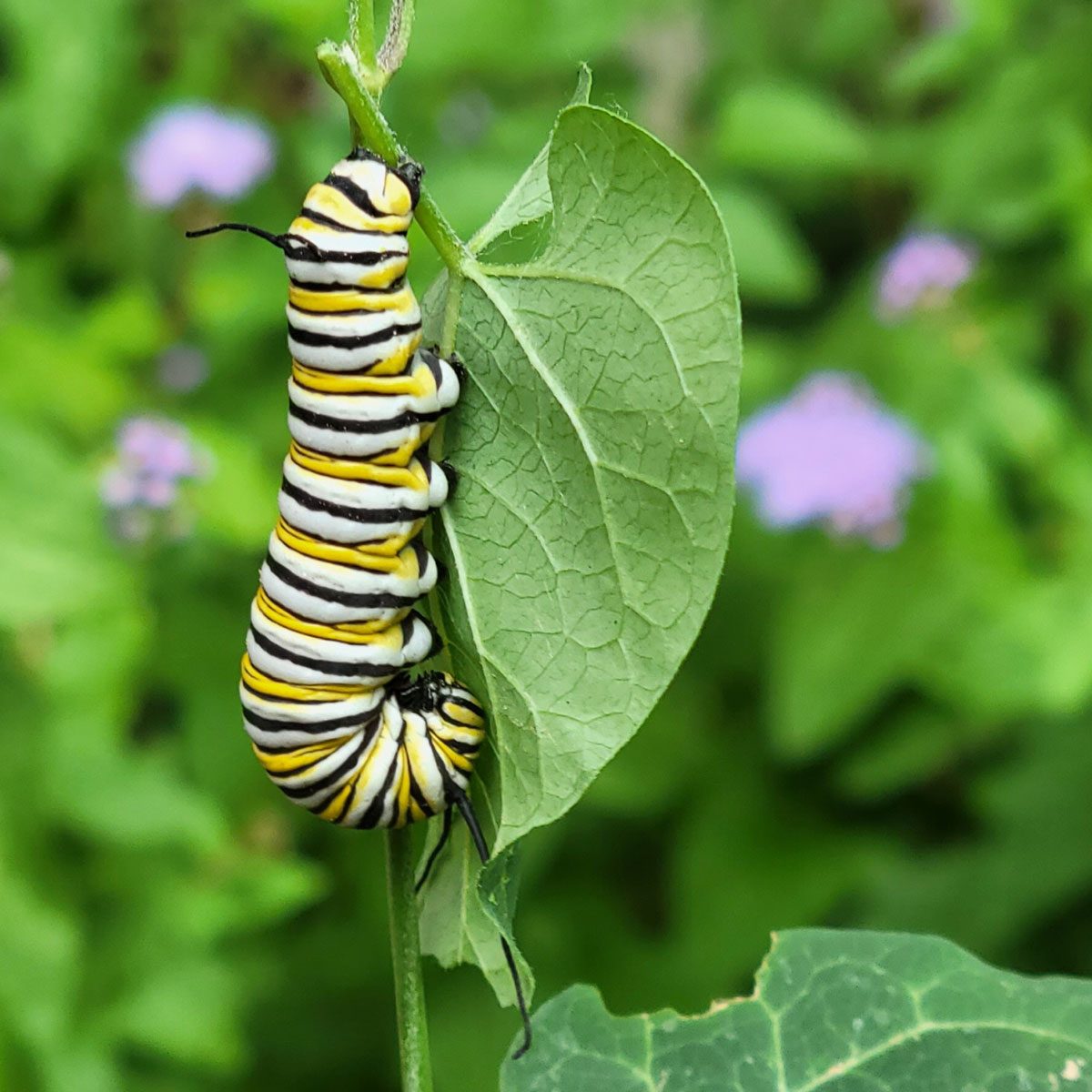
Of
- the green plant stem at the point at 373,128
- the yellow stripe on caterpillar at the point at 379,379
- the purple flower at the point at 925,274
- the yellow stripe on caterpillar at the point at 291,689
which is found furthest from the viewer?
the purple flower at the point at 925,274

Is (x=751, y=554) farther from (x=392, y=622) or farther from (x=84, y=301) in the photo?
(x=392, y=622)

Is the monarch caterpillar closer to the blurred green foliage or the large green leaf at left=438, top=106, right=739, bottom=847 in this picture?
the large green leaf at left=438, top=106, right=739, bottom=847

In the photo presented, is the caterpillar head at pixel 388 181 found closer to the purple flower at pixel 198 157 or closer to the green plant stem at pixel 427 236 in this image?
the green plant stem at pixel 427 236

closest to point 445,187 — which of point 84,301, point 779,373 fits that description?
point 779,373

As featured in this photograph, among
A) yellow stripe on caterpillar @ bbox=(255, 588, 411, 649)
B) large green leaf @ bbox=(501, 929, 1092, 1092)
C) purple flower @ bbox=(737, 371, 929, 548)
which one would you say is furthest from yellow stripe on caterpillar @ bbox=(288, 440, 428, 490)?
purple flower @ bbox=(737, 371, 929, 548)

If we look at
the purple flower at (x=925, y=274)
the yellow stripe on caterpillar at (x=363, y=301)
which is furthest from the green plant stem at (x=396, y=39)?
the purple flower at (x=925, y=274)
